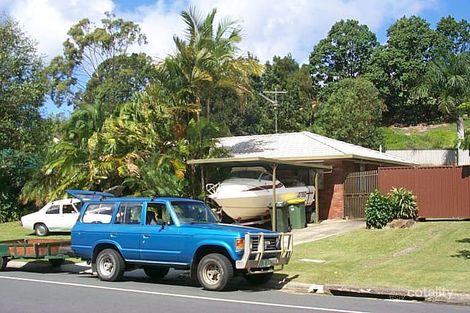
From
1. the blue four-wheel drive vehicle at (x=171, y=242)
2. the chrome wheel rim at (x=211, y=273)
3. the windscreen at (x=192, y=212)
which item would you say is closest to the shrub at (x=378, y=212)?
the blue four-wheel drive vehicle at (x=171, y=242)

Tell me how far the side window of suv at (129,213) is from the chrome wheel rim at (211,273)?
2093 millimetres

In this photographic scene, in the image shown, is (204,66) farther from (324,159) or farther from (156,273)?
(156,273)

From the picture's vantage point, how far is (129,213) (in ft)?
44.2

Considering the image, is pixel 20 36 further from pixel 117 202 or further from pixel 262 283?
pixel 262 283

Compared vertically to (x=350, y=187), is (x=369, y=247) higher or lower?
lower

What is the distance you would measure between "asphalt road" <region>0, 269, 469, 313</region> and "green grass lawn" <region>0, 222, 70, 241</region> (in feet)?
38.2

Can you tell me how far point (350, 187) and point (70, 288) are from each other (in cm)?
1592

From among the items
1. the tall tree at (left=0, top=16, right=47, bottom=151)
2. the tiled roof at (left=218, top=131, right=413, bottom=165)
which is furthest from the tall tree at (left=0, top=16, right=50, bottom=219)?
the tiled roof at (left=218, top=131, right=413, bottom=165)

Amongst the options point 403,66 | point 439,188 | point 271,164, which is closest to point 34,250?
point 271,164

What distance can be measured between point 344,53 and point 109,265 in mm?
61131

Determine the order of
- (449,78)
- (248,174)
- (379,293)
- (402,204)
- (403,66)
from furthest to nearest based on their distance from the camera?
(403,66) → (449,78) → (248,174) → (402,204) → (379,293)

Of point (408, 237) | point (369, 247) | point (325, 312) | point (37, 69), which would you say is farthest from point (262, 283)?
point (37, 69)

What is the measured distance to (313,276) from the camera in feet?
43.3

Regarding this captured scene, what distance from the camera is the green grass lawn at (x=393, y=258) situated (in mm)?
12266
